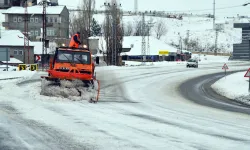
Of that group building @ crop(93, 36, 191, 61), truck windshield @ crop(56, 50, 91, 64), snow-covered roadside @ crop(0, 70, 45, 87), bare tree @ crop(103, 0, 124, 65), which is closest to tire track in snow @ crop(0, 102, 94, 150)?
truck windshield @ crop(56, 50, 91, 64)

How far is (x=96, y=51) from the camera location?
96.1m

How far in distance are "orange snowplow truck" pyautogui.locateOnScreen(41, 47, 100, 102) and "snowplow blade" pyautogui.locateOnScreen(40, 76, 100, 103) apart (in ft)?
1.35

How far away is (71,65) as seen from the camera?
19.8 m

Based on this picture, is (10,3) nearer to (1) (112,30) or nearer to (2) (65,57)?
(1) (112,30)

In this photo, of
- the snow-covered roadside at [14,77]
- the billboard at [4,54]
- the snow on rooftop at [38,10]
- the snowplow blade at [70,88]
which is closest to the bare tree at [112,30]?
the billboard at [4,54]

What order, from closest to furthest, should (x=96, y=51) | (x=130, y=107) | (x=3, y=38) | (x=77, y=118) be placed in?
(x=77, y=118), (x=130, y=107), (x=3, y=38), (x=96, y=51)

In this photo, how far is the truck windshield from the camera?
2012cm

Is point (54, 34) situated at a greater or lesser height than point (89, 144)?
greater

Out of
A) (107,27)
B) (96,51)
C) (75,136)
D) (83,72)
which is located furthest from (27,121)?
(96,51)

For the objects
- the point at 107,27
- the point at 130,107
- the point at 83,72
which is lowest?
the point at 130,107

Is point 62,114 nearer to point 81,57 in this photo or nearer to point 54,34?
point 81,57

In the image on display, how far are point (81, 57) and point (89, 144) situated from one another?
38.7 feet

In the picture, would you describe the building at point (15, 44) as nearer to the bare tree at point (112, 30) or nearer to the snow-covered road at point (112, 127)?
the bare tree at point (112, 30)

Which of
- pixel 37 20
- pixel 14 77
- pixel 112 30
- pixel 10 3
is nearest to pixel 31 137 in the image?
pixel 14 77
